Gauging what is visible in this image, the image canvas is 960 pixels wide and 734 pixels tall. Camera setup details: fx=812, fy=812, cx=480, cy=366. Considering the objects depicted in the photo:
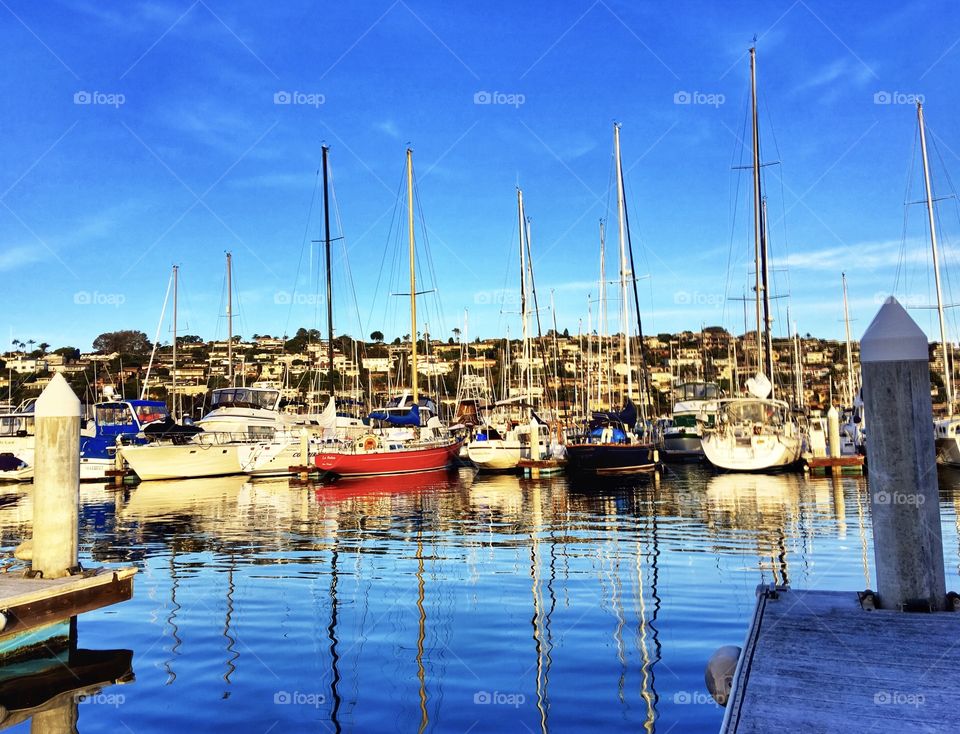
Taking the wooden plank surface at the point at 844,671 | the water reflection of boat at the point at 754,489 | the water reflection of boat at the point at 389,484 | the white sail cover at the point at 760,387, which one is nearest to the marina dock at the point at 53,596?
the wooden plank surface at the point at 844,671

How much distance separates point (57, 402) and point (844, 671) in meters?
9.27

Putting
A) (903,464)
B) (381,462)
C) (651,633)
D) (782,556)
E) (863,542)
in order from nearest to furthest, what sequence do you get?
1. (903,464)
2. (651,633)
3. (782,556)
4. (863,542)
5. (381,462)

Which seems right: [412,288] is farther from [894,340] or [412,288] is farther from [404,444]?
[894,340]

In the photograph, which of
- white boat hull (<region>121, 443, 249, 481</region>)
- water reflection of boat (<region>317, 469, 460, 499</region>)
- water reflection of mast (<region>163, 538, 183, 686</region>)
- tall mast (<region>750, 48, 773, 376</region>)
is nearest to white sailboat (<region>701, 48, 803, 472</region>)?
tall mast (<region>750, 48, 773, 376</region>)

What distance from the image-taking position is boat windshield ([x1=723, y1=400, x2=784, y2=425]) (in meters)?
38.8

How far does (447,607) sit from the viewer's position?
39.2 feet

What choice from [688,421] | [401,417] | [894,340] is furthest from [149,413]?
[894,340]

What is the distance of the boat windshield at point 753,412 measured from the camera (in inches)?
1526

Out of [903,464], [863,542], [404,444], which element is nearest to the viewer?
[903,464]

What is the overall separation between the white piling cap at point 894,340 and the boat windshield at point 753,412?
108ft

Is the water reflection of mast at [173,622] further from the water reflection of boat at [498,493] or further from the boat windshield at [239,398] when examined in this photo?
the boat windshield at [239,398]

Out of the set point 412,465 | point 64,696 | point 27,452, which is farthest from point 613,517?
point 27,452

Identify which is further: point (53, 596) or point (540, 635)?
point (540, 635)

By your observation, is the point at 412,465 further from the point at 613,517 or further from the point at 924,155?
the point at 924,155
